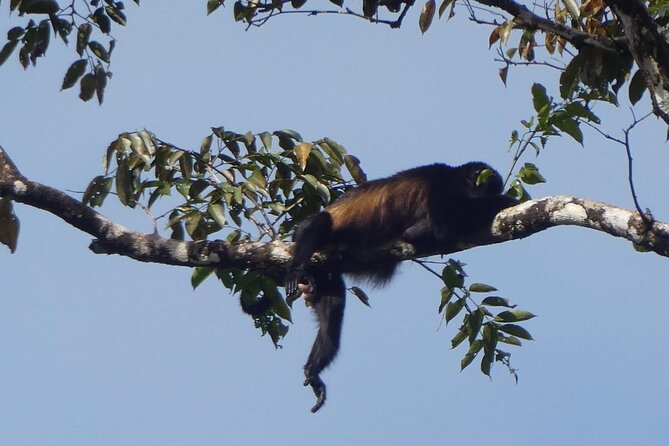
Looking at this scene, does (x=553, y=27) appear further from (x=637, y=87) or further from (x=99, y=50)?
(x=99, y=50)

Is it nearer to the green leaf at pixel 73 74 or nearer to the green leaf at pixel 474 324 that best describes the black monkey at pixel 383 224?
the green leaf at pixel 474 324

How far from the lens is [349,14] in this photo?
20.3ft

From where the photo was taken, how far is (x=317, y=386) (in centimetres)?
771

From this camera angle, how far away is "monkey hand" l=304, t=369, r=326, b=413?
7.60 metres

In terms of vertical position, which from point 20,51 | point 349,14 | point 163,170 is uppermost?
point 20,51

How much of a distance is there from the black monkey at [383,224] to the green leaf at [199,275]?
2.09 feet

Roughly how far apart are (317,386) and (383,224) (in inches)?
53.9

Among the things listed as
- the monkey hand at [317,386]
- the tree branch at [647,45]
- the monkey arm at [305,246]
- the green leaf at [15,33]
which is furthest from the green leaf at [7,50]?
the tree branch at [647,45]

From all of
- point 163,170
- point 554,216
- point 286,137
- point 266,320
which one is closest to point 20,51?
point 163,170

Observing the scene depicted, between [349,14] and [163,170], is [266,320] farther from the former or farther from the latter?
[349,14]

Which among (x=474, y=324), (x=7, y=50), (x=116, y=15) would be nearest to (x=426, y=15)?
(x=474, y=324)

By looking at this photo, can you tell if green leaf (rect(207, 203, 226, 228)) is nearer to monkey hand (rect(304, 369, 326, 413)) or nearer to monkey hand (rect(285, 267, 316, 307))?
monkey hand (rect(285, 267, 316, 307))

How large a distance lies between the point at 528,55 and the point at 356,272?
200cm

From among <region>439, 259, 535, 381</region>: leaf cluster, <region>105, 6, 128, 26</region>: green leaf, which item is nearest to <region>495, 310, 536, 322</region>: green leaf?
<region>439, 259, 535, 381</region>: leaf cluster
